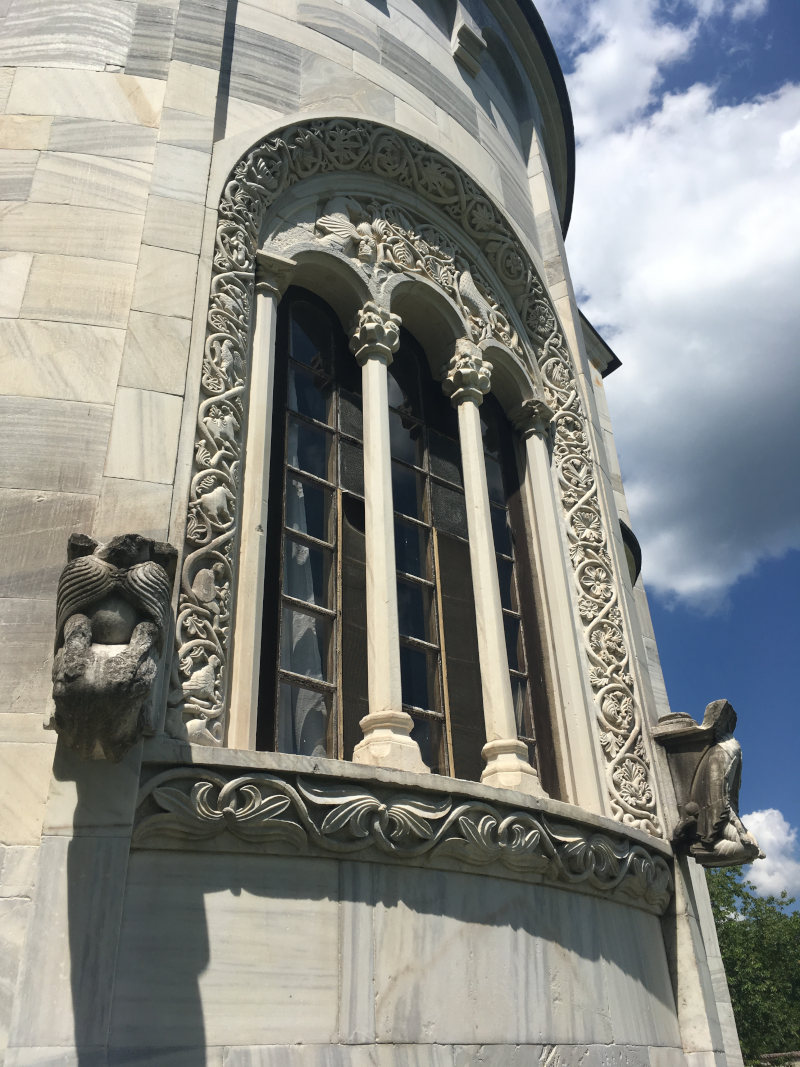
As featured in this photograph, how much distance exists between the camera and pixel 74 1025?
379cm

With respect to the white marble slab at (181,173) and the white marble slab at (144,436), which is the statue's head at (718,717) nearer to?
the white marble slab at (144,436)

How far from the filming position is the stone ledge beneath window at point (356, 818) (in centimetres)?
449

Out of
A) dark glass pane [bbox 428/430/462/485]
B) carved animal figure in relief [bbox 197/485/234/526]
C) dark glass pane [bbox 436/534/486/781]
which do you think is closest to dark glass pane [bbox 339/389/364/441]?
dark glass pane [bbox 428/430/462/485]

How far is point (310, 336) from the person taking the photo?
787 centimetres

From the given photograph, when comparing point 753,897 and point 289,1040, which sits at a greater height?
point 753,897

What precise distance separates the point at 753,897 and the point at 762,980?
13.1 ft

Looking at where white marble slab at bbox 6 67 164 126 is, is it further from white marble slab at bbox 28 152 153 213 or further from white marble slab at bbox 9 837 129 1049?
white marble slab at bbox 9 837 129 1049

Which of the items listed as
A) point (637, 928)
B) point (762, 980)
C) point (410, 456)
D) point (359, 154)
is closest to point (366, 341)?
point (410, 456)

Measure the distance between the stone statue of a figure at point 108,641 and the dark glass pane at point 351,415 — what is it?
3336 millimetres

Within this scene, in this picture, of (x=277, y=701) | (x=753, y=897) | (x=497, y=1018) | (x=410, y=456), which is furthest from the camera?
(x=753, y=897)

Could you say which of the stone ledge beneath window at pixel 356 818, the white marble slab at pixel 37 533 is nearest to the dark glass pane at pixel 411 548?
the stone ledge beneath window at pixel 356 818

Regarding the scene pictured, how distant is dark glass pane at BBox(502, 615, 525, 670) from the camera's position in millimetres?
7754

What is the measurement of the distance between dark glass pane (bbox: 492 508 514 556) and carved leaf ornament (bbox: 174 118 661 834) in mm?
616

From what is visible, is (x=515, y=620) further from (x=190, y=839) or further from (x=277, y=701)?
(x=190, y=839)
